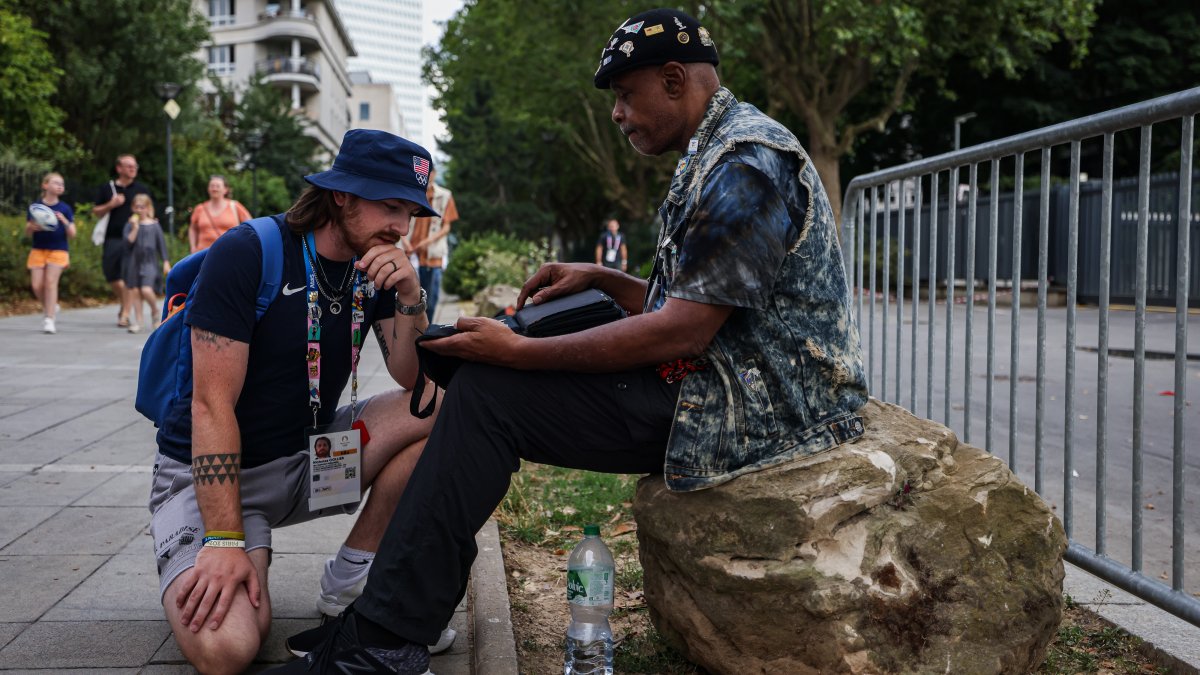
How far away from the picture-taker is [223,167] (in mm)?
42781

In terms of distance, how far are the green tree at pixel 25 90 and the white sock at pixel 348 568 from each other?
25512mm

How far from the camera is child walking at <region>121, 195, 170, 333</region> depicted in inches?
511

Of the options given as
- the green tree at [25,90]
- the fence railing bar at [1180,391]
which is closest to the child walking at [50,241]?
the fence railing bar at [1180,391]

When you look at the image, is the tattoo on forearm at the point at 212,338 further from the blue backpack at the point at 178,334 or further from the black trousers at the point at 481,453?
the black trousers at the point at 481,453

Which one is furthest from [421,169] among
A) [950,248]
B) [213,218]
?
[213,218]

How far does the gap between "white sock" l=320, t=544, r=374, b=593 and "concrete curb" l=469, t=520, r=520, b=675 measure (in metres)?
0.36

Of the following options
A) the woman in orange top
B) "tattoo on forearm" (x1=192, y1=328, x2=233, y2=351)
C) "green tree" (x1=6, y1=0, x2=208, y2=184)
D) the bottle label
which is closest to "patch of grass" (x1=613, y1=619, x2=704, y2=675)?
the bottle label

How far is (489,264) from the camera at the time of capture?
20750mm

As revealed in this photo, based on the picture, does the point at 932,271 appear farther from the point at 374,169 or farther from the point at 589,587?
the point at 374,169

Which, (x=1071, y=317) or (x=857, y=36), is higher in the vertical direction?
(x=857, y=36)

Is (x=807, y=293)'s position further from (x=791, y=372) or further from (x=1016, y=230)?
(x=1016, y=230)

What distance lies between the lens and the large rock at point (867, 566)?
262 cm

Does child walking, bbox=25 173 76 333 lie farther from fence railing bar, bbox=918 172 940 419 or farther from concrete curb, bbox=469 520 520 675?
fence railing bar, bbox=918 172 940 419

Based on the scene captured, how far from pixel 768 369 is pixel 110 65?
3224cm
